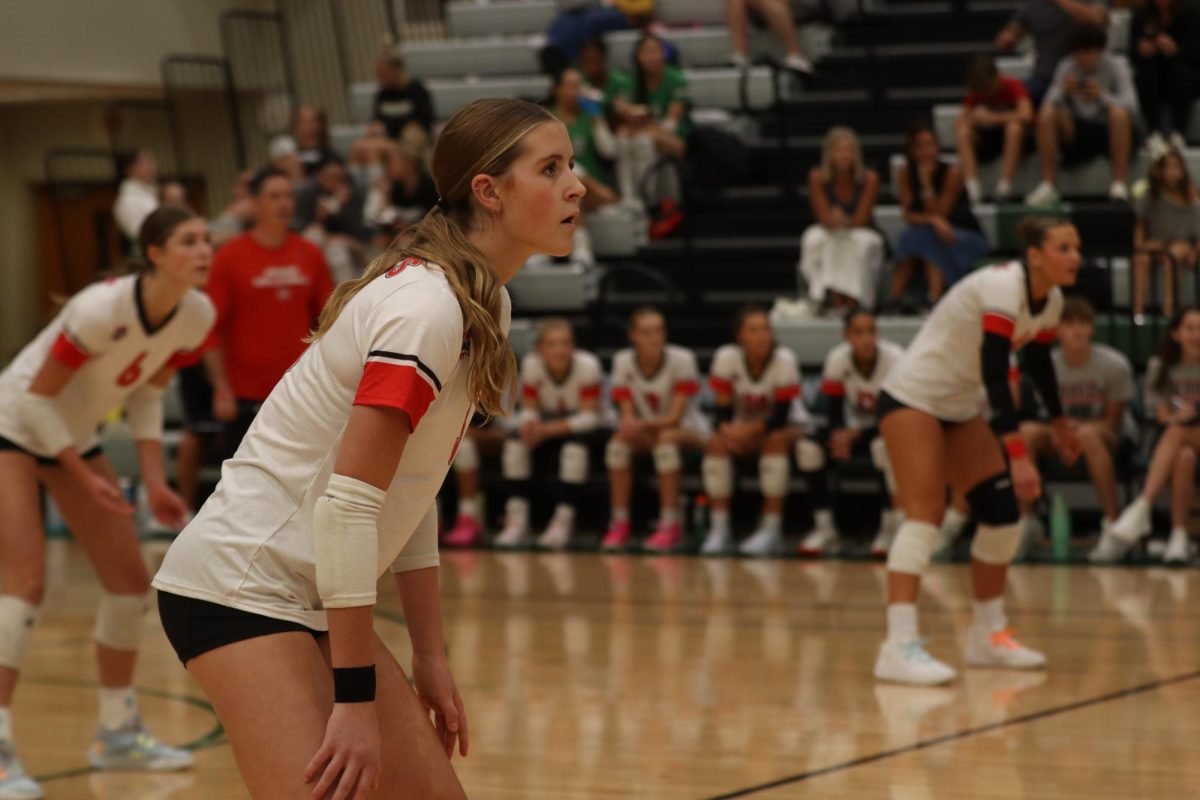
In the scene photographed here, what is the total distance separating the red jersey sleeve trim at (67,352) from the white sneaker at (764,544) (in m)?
5.02

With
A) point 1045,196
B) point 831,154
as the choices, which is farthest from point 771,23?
point 1045,196

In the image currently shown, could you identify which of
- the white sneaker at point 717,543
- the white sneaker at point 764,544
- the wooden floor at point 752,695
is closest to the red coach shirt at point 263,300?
the wooden floor at point 752,695

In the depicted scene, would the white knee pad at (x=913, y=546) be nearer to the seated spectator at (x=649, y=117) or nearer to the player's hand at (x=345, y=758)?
the player's hand at (x=345, y=758)

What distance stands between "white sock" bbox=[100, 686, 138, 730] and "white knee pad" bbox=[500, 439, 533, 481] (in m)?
4.84

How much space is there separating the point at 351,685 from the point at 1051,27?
927 cm

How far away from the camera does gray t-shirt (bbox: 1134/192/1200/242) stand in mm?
9367

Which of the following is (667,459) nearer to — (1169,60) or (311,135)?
(1169,60)

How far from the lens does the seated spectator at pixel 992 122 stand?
33.1 ft

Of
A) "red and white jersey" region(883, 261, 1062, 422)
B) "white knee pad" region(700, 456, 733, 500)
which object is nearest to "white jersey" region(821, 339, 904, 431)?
"white knee pad" region(700, 456, 733, 500)

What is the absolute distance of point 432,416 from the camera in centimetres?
231

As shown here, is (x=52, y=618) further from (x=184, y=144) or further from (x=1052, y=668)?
(x=184, y=144)

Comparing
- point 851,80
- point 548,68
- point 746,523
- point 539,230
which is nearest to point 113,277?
point 539,230

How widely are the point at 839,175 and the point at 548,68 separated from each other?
2.82 metres

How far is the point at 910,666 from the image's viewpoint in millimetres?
5609
